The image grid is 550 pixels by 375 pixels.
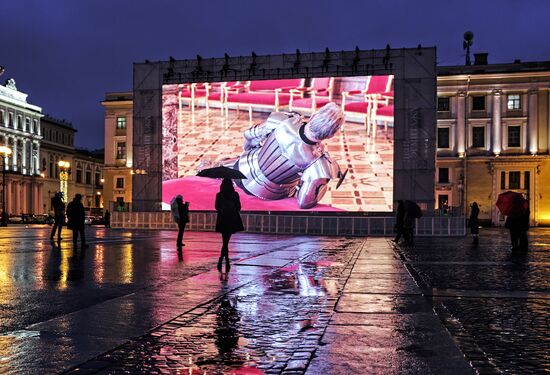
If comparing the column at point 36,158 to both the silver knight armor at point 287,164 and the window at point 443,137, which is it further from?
the silver knight armor at point 287,164

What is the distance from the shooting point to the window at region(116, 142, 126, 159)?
65875mm

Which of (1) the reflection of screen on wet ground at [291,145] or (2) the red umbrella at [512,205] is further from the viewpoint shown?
(1) the reflection of screen on wet ground at [291,145]

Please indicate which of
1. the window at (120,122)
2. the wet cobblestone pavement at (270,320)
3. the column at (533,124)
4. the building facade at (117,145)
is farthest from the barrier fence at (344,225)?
the window at (120,122)

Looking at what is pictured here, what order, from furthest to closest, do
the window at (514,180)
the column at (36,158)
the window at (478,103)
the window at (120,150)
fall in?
1. the column at (36,158)
2. the window at (120,150)
3. the window at (478,103)
4. the window at (514,180)

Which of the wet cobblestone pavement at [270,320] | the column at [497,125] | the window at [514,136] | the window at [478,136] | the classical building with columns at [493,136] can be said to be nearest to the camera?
the wet cobblestone pavement at [270,320]

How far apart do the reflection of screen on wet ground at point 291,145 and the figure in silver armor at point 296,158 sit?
0.16 feet

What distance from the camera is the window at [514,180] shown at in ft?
182

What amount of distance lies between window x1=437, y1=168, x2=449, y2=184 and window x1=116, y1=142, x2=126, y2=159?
30584mm

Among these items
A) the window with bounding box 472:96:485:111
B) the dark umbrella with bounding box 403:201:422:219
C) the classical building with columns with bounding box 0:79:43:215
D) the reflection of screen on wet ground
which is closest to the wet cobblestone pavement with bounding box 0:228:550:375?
the dark umbrella with bounding box 403:201:422:219

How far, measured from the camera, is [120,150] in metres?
66.2

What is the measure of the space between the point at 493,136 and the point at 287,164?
31.2 meters

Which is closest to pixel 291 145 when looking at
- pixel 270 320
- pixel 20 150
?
pixel 270 320

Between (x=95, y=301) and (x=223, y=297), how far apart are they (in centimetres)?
147

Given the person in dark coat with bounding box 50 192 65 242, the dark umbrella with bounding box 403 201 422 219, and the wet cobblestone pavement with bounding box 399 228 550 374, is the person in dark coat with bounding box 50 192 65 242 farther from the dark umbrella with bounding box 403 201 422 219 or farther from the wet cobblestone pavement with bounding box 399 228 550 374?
the wet cobblestone pavement with bounding box 399 228 550 374
